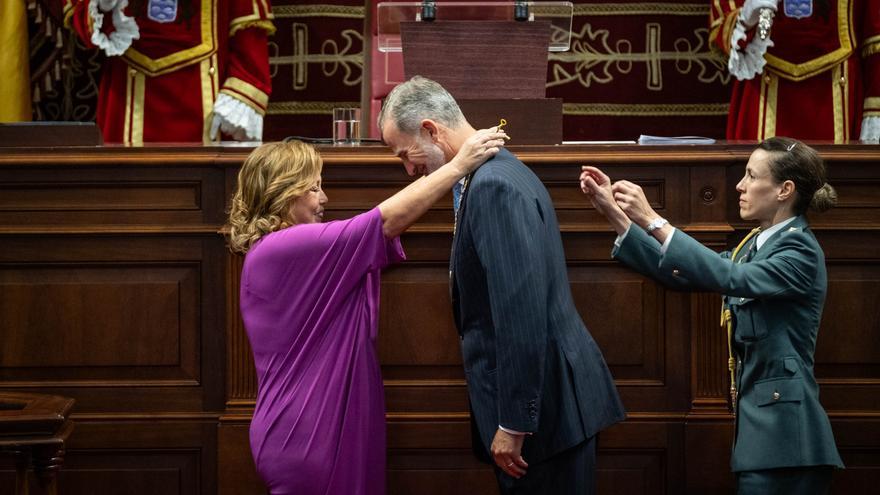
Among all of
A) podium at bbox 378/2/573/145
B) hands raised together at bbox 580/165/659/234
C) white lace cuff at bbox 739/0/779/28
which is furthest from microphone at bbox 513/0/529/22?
white lace cuff at bbox 739/0/779/28

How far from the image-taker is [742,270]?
8.67 ft

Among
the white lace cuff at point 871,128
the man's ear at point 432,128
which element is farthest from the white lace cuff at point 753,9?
the man's ear at point 432,128

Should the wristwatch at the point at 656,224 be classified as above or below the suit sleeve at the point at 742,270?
above

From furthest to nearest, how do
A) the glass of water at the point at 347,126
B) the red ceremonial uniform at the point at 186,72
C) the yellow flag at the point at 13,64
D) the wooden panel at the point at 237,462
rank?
the yellow flag at the point at 13,64 < the red ceremonial uniform at the point at 186,72 < the glass of water at the point at 347,126 < the wooden panel at the point at 237,462

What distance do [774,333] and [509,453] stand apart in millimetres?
702

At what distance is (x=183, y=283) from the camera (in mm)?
3227

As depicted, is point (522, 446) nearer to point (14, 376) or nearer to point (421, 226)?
point (421, 226)

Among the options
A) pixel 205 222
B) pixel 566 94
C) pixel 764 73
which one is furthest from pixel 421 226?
pixel 566 94

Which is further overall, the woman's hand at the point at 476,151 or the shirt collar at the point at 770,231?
the shirt collar at the point at 770,231

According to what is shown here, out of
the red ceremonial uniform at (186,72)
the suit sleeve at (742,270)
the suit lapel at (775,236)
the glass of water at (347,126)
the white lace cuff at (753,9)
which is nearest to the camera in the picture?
the suit sleeve at (742,270)

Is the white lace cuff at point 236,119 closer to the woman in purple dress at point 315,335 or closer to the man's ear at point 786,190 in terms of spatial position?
the woman in purple dress at point 315,335

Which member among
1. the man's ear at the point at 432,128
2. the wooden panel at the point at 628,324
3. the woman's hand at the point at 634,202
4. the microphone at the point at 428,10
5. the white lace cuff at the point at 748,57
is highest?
the white lace cuff at the point at 748,57

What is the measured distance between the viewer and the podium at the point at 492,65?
317cm

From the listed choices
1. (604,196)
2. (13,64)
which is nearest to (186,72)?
(13,64)
